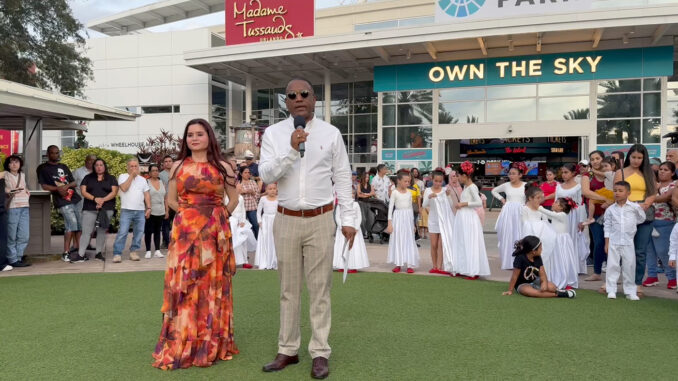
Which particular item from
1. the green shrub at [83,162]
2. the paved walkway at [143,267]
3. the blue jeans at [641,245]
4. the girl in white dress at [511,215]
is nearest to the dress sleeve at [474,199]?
the girl in white dress at [511,215]

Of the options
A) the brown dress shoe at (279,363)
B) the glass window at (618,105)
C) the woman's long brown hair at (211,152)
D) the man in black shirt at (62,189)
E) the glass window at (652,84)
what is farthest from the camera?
the glass window at (618,105)

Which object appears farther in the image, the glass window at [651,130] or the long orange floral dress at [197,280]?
the glass window at [651,130]

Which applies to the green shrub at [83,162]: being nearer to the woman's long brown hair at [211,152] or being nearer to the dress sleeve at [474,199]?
the dress sleeve at [474,199]

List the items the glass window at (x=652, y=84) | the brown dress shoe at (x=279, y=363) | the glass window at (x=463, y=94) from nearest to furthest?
the brown dress shoe at (x=279, y=363), the glass window at (x=652, y=84), the glass window at (x=463, y=94)

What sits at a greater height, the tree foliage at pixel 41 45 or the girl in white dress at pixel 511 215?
the tree foliage at pixel 41 45

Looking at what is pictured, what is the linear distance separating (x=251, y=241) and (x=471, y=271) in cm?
416

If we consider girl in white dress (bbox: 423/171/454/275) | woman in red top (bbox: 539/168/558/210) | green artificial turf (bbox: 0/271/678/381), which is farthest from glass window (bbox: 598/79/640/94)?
green artificial turf (bbox: 0/271/678/381)

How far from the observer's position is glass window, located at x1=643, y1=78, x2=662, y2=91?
21156 mm

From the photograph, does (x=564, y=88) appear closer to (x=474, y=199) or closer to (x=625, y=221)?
(x=474, y=199)

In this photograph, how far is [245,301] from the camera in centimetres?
633

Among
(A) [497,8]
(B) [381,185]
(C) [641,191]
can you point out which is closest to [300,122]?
(C) [641,191]

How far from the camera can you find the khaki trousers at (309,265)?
3793 millimetres

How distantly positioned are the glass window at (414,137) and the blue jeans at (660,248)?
16.9 m

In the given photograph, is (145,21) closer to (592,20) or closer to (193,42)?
(193,42)
